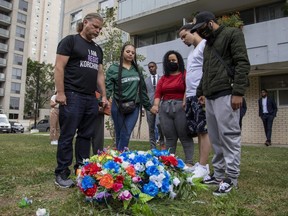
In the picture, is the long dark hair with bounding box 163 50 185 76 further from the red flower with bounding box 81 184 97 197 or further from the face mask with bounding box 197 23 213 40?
the red flower with bounding box 81 184 97 197

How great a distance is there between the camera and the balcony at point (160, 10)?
13992mm

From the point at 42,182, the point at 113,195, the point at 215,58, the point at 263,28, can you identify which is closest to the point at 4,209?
the point at 113,195

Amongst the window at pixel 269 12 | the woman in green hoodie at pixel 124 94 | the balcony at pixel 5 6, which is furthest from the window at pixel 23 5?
the woman in green hoodie at pixel 124 94

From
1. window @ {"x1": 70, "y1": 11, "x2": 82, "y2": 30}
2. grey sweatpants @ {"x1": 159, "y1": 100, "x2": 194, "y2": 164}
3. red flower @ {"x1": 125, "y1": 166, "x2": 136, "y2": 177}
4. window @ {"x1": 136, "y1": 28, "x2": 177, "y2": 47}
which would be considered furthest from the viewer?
window @ {"x1": 70, "y1": 11, "x2": 82, "y2": 30}

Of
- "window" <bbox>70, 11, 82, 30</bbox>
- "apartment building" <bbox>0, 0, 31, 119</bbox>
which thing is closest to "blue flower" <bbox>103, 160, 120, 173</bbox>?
"window" <bbox>70, 11, 82, 30</bbox>

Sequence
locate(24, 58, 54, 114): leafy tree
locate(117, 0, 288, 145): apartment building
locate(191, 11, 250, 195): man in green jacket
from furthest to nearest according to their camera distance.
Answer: locate(24, 58, 54, 114): leafy tree < locate(117, 0, 288, 145): apartment building < locate(191, 11, 250, 195): man in green jacket

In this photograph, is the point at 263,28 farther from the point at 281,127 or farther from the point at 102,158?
the point at 102,158

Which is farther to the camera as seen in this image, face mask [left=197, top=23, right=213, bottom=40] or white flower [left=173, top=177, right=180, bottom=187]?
face mask [left=197, top=23, right=213, bottom=40]

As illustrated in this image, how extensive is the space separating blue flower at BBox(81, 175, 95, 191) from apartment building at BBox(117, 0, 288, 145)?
35.2 feet

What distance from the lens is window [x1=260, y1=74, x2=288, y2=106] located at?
1280 centimetres

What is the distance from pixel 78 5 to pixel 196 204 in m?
23.0

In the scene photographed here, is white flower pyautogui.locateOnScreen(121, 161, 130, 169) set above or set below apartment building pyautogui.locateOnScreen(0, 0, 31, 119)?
below

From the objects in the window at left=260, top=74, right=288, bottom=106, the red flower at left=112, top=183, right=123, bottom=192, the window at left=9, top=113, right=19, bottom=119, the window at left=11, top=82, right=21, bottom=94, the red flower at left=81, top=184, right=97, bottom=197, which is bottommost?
the red flower at left=81, top=184, right=97, bottom=197

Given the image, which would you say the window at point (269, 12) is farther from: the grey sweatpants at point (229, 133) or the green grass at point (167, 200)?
the grey sweatpants at point (229, 133)
